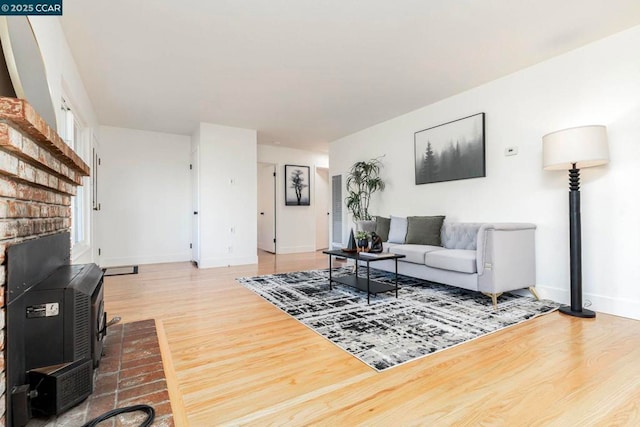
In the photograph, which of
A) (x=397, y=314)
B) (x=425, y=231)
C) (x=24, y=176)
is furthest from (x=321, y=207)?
(x=24, y=176)

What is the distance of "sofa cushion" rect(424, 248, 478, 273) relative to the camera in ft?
9.78

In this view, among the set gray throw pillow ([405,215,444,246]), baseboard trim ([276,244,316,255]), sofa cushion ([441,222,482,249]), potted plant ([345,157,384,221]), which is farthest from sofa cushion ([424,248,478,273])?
baseboard trim ([276,244,316,255])

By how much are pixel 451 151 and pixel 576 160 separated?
1.58 metres

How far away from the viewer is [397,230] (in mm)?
4312

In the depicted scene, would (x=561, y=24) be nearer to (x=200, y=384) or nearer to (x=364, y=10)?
(x=364, y=10)

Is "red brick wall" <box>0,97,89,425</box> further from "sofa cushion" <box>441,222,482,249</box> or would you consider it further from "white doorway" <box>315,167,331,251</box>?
"white doorway" <box>315,167,331,251</box>

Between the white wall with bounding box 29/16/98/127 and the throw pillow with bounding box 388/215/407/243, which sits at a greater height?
the white wall with bounding box 29/16/98/127

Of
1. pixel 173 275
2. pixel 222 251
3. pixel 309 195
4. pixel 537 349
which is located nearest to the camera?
pixel 537 349

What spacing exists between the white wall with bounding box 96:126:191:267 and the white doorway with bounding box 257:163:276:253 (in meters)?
1.74

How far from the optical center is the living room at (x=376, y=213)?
1518 mm

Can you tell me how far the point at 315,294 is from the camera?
3330mm

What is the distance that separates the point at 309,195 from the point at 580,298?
17.6 feet

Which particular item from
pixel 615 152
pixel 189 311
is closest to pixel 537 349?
pixel 615 152

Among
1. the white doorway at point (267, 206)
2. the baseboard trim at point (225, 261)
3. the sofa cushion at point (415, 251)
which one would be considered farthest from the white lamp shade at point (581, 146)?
the white doorway at point (267, 206)
